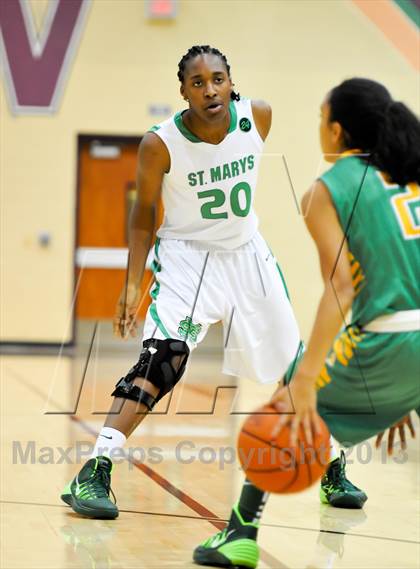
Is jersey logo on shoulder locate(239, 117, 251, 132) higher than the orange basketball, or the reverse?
jersey logo on shoulder locate(239, 117, 251, 132)

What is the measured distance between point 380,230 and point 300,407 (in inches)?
20.5

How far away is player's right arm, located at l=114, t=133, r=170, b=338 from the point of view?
379 cm

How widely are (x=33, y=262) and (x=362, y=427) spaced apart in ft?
28.2

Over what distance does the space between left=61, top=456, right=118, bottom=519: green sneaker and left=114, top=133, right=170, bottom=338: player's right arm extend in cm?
53

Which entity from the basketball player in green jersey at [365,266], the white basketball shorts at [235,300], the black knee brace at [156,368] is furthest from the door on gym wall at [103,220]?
the basketball player in green jersey at [365,266]

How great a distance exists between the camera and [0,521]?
355 cm

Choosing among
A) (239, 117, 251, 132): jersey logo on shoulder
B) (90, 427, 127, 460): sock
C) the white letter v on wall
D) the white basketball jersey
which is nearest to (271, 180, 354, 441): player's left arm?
(90, 427, 127, 460): sock

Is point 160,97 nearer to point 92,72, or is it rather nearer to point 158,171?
point 92,72

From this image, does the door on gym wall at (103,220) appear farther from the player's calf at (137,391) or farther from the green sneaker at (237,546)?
the green sneaker at (237,546)

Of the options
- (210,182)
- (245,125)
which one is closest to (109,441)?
(210,182)

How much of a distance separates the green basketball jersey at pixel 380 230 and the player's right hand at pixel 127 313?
1341mm

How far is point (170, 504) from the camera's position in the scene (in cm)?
395
